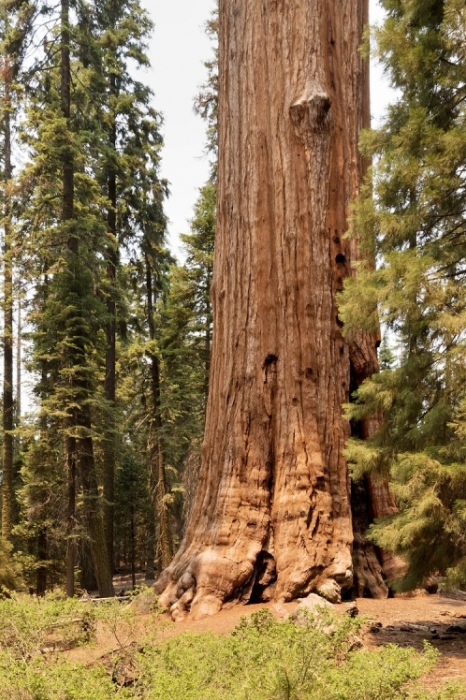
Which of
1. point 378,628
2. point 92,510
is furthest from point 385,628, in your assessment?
point 92,510

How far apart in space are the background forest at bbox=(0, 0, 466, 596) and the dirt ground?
2.38 feet

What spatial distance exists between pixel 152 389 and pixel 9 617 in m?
15.2

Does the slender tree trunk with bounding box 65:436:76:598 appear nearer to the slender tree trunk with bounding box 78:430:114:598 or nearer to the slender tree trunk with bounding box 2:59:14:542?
the slender tree trunk with bounding box 78:430:114:598

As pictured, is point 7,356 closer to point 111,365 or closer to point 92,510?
point 111,365

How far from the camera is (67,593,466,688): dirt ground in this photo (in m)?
5.09

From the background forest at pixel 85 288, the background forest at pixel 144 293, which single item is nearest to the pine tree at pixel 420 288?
the background forest at pixel 144 293

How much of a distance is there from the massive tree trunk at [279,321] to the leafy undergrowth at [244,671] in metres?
2.53

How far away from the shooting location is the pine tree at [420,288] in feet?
16.8

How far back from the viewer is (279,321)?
789 cm

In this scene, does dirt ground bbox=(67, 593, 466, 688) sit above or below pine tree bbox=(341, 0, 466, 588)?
below

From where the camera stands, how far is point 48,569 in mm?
19781

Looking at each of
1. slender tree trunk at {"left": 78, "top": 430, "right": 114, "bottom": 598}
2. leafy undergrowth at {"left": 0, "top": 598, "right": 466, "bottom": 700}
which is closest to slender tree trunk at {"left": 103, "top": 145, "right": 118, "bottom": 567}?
slender tree trunk at {"left": 78, "top": 430, "right": 114, "bottom": 598}

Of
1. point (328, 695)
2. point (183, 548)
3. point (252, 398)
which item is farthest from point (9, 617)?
point (252, 398)

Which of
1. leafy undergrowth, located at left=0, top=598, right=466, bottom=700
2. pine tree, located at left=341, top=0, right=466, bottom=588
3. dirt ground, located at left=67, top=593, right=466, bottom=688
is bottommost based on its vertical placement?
dirt ground, located at left=67, top=593, right=466, bottom=688
